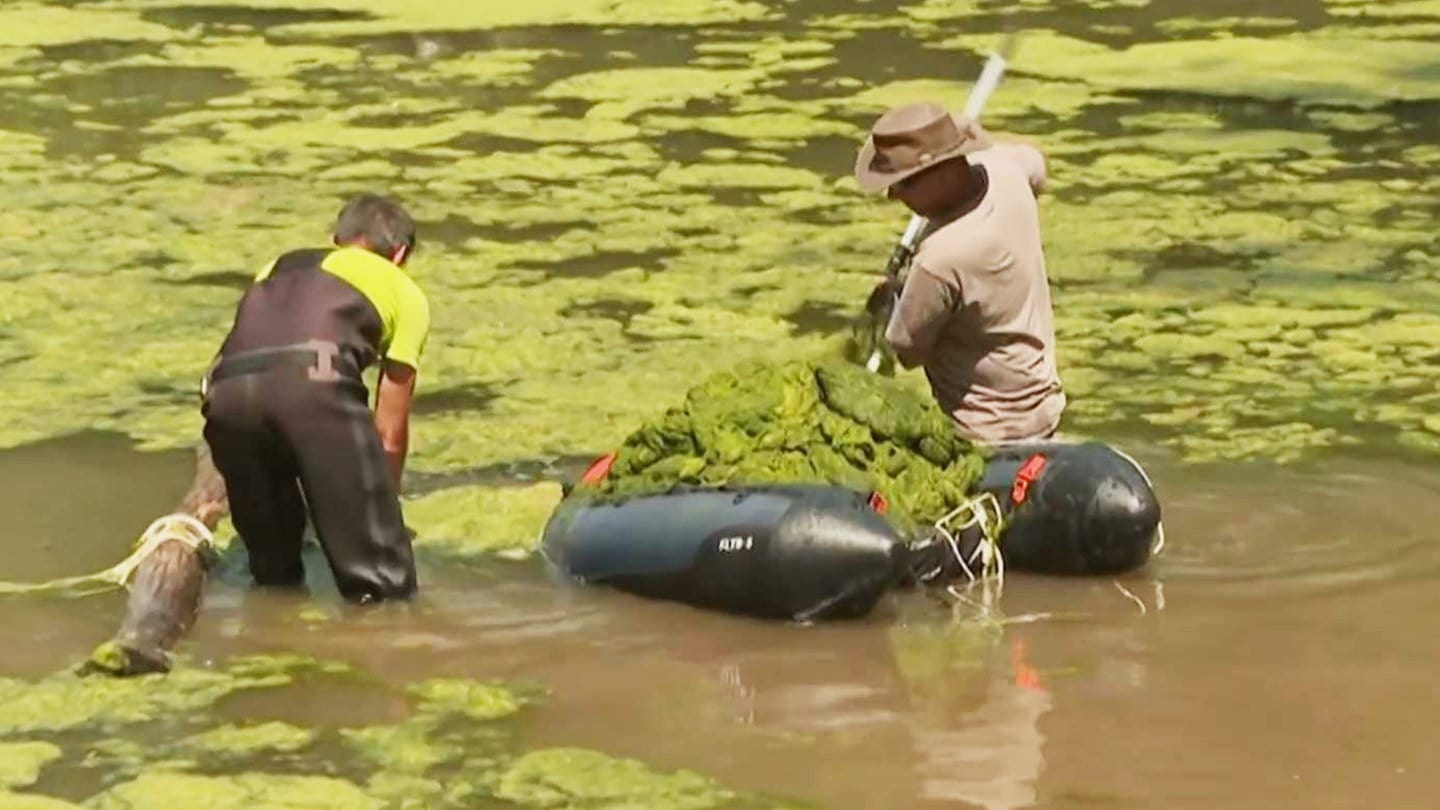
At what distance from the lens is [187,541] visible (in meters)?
6.12

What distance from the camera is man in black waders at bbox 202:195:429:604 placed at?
585 centimetres

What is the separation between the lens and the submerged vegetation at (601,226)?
5469mm

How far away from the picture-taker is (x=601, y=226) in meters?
10.1

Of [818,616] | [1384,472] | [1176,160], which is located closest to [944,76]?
[1176,160]

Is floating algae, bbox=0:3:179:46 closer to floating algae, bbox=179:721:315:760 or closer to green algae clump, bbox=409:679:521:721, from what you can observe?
green algae clump, bbox=409:679:521:721

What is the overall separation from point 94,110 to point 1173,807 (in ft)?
30.5

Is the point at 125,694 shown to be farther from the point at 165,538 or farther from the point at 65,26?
the point at 65,26

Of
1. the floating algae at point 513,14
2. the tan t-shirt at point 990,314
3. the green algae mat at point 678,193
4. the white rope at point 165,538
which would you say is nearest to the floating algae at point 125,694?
the white rope at point 165,538

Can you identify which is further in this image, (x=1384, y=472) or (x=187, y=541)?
(x=1384, y=472)

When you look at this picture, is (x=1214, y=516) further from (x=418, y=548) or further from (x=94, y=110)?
(x=94, y=110)

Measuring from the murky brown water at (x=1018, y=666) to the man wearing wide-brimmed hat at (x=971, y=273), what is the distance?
18.6 inches

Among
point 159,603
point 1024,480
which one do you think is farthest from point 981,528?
point 159,603

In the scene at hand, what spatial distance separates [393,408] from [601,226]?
4160mm

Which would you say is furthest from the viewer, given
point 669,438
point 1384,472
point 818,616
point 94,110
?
point 94,110
